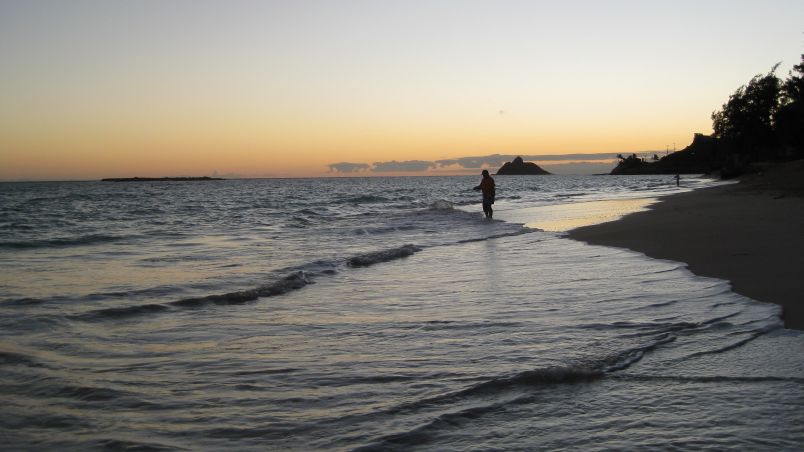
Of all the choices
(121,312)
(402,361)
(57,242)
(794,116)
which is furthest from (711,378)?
(794,116)

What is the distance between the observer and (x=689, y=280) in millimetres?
7934

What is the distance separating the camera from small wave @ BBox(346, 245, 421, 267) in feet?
38.7

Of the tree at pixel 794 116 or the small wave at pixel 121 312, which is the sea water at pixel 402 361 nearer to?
the small wave at pixel 121 312

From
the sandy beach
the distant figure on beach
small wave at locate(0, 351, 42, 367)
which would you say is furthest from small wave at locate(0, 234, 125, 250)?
the sandy beach

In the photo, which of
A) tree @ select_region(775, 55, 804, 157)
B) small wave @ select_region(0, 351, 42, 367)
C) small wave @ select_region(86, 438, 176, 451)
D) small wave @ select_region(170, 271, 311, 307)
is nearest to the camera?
small wave @ select_region(86, 438, 176, 451)

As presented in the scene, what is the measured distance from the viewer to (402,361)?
4.79 metres

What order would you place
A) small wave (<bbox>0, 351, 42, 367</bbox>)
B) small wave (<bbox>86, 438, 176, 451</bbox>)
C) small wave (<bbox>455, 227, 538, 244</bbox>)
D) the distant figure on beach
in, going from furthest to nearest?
the distant figure on beach
small wave (<bbox>455, 227, 538, 244</bbox>)
small wave (<bbox>0, 351, 42, 367</bbox>)
small wave (<bbox>86, 438, 176, 451</bbox>)

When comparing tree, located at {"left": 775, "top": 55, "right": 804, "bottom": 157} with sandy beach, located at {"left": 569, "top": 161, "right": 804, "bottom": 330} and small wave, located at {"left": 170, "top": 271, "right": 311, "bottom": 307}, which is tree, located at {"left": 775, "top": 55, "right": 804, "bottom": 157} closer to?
sandy beach, located at {"left": 569, "top": 161, "right": 804, "bottom": 330}

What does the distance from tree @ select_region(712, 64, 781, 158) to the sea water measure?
8166cm

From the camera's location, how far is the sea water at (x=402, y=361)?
334 centimetres

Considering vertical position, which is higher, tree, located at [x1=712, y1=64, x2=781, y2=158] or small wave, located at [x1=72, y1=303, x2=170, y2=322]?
tree, located at [x1=712, y1=64, x2=781, y2=158]

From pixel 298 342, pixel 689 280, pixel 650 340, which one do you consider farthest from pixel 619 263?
pixel 298 342

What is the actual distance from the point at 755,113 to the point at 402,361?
88.4 meters

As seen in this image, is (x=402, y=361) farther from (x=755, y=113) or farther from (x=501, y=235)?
(x=755, y=113)
